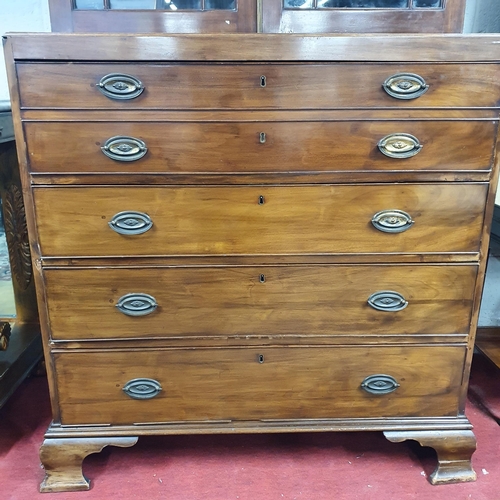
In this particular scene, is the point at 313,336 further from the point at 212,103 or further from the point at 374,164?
the point at 212,103

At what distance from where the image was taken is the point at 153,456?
1532mm

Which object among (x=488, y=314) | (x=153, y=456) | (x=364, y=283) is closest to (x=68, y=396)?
(x=153, y=456)

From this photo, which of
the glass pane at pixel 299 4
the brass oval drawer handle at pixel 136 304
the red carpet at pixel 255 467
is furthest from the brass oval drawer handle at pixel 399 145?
the red carpet at pixel 255 467

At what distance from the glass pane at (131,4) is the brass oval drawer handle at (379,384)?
117cm

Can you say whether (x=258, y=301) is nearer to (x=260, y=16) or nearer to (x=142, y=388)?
(x=142, y=388)

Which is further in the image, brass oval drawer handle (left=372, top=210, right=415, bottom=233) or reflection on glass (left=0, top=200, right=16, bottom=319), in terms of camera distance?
reflection on glass (left=0, top=200, right=16, bottom=319)

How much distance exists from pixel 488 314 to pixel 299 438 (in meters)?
1.04

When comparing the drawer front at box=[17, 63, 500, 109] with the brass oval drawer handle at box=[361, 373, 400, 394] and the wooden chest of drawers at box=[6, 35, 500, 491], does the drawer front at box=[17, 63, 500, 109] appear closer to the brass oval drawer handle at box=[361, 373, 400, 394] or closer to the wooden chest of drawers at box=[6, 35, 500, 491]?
the wooden chest of drawers at box=[6, 35, 500, 491]

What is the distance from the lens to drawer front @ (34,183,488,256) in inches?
47.3

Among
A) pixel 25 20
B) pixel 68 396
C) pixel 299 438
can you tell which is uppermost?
pixel 25 20

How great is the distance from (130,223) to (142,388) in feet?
1.55

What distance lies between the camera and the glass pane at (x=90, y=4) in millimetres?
1264

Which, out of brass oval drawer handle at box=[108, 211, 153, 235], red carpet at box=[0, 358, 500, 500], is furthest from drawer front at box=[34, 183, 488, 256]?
red carpet at box=[0, 358, 500, 500]

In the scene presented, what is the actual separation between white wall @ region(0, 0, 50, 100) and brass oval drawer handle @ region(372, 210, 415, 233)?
1360 millimetres
